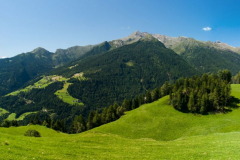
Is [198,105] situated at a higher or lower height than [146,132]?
higher

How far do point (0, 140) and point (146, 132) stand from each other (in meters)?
59.6

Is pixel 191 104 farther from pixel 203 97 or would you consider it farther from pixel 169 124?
pixel 169 124

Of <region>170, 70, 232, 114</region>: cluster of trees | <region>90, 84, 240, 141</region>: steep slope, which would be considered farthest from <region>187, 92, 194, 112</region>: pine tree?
<region>90, 84, 240, 141</region>: steep slope

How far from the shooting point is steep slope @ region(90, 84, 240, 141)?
65500 millimetres

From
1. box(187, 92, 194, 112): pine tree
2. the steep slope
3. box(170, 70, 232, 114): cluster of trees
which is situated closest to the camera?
the steep slope

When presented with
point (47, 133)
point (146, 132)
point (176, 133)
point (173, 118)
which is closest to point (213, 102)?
point (173, 118)

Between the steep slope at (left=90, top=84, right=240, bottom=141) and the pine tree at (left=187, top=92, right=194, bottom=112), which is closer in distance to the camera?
the steep slope at (left=90, top=84, right=240, bottom=141)

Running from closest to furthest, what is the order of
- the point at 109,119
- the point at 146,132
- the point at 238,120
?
the point at 238,120 → the point at 146,132 → the point at 109,119

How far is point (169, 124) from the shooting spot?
74.6 metres

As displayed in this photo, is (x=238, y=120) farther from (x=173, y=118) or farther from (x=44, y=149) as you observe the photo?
(x=44, y=149)

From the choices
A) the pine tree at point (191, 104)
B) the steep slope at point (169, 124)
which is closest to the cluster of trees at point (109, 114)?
the steep slope at point (169, 124)

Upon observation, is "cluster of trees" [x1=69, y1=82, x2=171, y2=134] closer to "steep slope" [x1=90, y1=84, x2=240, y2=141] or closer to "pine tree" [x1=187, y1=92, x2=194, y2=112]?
"steep slope" [x1=90, y1=84, x2=240, y2=141]

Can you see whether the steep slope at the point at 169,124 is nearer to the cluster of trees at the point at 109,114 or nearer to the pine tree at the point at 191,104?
the pine tree at the point at 191,104

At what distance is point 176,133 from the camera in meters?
67.3
